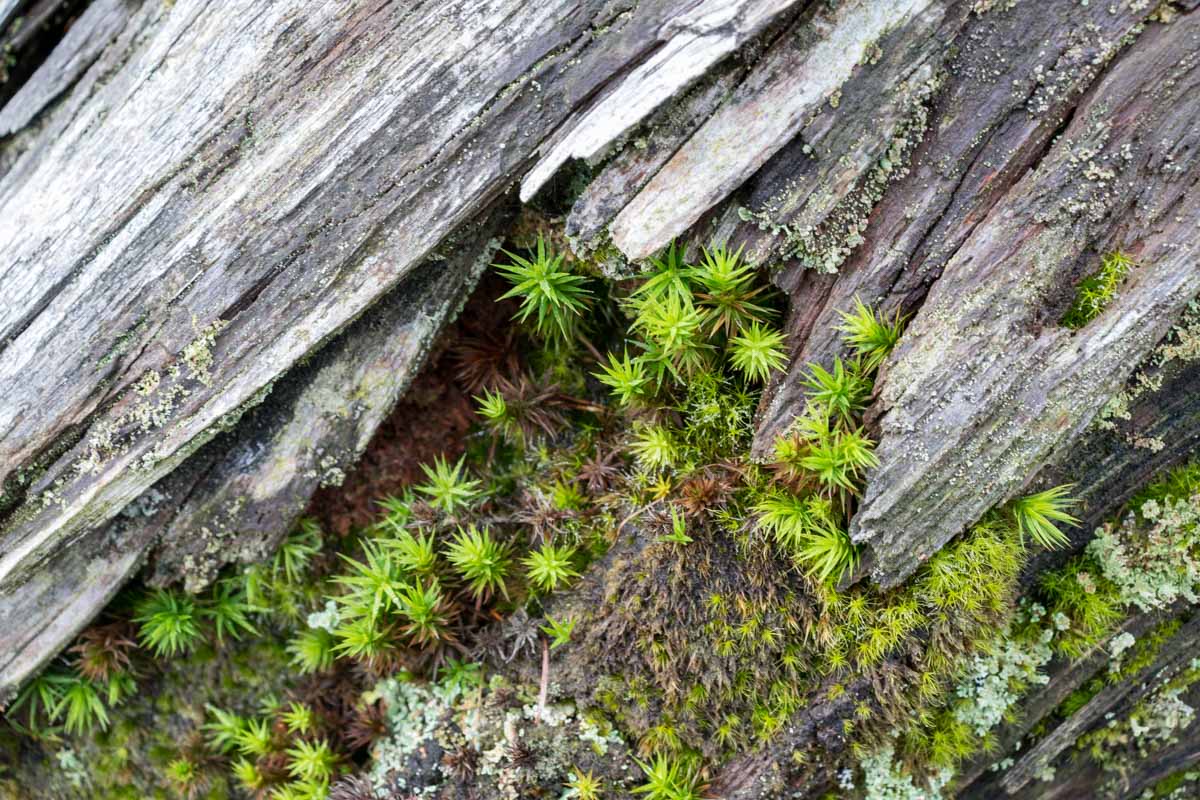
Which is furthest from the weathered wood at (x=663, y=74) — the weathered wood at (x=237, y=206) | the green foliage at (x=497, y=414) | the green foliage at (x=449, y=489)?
the green foliage at (x=449, y=489)

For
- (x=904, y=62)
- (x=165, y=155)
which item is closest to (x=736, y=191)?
(x=904, y=62)

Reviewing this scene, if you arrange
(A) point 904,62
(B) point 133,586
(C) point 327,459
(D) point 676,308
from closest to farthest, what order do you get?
(A) point 904,62 → (D) point 676,308 → (C) point 327,459 → (B) point 133,586

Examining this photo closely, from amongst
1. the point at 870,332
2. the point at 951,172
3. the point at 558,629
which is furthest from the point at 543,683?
the point at 951,172

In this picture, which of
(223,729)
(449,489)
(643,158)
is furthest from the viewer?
(223,729)

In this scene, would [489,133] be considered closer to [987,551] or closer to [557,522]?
[557,522]

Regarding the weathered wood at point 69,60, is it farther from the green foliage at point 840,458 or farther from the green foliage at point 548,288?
the green foliage at point 840,458

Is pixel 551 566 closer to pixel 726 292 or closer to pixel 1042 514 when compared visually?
pixel 726 292
